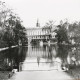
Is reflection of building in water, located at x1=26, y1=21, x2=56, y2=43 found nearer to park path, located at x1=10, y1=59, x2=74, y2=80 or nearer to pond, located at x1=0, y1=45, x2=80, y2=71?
pond, located at x1=0, y1=45, x2=80, y2=71

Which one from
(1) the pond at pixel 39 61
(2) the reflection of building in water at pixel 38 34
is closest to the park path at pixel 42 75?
(1) the pond at pixel 39 61

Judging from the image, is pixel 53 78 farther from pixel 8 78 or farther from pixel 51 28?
pixel 51 28

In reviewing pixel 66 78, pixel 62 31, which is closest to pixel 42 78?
pixel 66 78

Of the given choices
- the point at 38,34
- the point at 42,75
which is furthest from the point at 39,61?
the point at 38,34

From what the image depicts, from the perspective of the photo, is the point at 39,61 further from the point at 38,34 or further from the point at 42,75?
the point at 38,34

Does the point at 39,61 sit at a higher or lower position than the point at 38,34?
lower

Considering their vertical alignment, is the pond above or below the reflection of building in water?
below

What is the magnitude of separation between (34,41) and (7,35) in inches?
1565


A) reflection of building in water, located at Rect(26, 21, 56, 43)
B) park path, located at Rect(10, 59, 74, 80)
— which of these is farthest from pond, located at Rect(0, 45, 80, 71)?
reflection of building in water, located at Rect(26, 21, 56, 43)

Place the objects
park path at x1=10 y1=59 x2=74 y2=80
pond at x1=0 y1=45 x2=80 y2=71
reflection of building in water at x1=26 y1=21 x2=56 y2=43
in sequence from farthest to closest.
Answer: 1. reflection of building in water at x1=26 y1=21 x2=56 y2=43
2. pond at x1=0 y1=45 x2=80 y2=71
3. park path at x1=10 y1=59 x2=74 y2=80

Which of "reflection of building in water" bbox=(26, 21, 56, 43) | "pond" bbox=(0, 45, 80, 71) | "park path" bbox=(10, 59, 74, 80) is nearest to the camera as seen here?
"park path" bbox=(10, 59, 74, 80)

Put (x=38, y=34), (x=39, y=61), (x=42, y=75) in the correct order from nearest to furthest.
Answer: (x=42, y=75) < (x=39, y=61) < (x=38, y=34)

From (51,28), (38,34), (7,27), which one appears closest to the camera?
(7,27)

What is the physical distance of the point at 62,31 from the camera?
6322 centimetres
